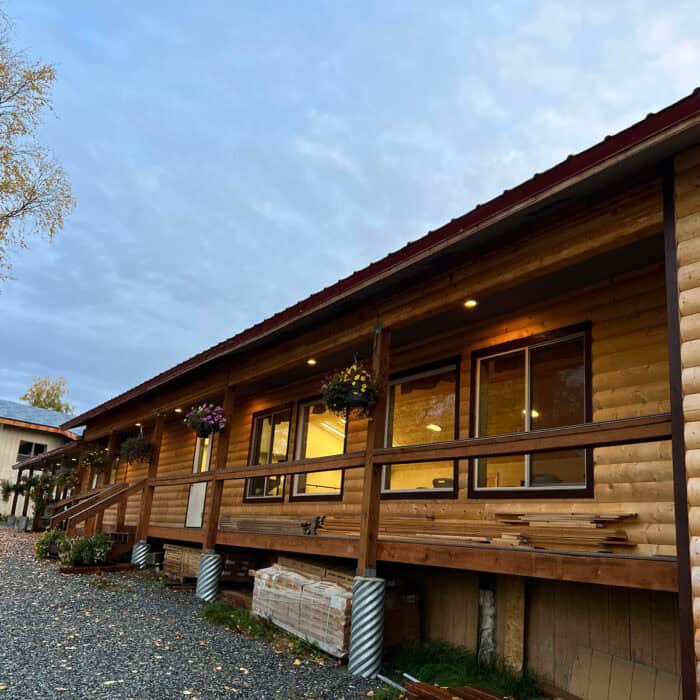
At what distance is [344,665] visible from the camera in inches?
226

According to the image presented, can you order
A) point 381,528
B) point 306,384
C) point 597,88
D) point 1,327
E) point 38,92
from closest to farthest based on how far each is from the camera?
point 381,528, point 306,384, point 38,92, point 597,88, point 1,327

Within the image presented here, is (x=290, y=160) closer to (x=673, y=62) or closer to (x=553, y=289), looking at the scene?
(x=673, y=62)

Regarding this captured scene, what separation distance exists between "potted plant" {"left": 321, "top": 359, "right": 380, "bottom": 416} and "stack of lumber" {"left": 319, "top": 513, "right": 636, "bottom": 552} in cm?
128

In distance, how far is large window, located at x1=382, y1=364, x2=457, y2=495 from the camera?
24.8 ft

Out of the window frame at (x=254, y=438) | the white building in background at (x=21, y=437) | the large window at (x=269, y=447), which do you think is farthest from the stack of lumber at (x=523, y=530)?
the white building in background at (x=21, y=437)

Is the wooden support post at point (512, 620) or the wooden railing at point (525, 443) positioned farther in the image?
the wooden support post at point (512, 620)

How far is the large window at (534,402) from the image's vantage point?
6.09 metres

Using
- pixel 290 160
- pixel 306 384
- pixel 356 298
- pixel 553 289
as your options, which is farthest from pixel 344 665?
pixel 290 160

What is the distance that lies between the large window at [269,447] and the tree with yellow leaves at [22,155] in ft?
20.0

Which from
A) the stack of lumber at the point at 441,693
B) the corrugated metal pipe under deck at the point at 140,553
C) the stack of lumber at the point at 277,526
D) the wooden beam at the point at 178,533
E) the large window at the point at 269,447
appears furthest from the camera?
the large window at the point at 269,447

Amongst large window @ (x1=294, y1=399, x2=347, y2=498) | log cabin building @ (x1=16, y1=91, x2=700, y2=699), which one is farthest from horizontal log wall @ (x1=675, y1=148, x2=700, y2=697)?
large window @ (x1=294, y1=399, x2=347, y2=498)

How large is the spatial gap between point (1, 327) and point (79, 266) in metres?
18.6

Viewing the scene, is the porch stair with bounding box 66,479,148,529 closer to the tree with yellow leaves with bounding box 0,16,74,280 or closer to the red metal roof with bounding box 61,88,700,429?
the red metal roof with bounding box 61,88,700,429

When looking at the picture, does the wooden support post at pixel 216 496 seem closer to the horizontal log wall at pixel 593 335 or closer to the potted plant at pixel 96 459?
the horizontal log wall at pixel 593 335
